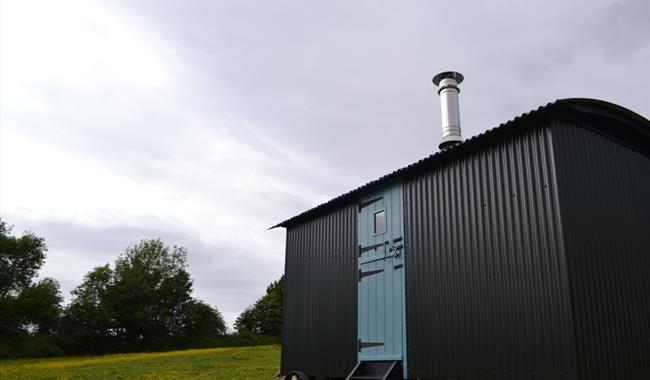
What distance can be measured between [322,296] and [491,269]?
16.0ft

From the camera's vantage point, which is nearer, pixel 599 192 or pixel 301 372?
pixel 599 192

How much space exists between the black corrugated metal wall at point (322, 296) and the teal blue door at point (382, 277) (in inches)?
13.3

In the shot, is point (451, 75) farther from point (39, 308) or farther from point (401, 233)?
point (39, 308)

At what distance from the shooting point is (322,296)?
11.9 m

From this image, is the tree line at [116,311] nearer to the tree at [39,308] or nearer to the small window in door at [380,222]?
the tree at [39,308]

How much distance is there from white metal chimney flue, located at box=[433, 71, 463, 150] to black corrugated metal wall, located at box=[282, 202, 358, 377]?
8.37 ft

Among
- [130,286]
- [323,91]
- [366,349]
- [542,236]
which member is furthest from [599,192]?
[130,286]

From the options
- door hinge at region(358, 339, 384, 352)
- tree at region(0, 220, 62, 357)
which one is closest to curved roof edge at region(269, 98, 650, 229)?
door hinge at region(358, 339, 384, 352)

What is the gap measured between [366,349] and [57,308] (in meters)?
41.0

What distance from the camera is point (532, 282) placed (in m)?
7.25

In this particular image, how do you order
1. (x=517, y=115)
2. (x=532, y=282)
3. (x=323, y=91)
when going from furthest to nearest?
1. (x=323, y=91)
2. (x=517, y=115)
3. (x=532, y=282)

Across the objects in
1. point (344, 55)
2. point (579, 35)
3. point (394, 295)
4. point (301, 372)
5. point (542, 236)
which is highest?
point (344, 55)

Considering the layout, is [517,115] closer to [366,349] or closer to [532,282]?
[532,282]

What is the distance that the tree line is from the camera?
40500 mm
